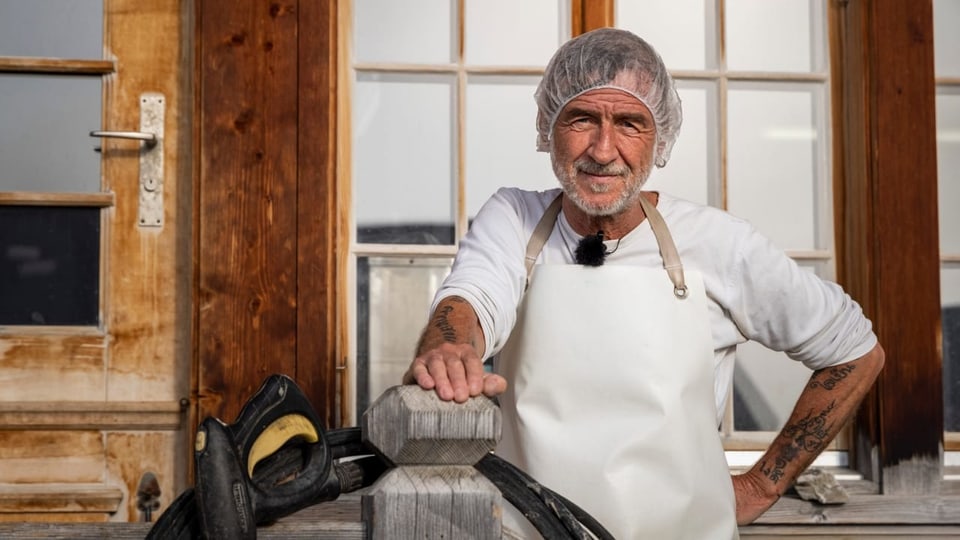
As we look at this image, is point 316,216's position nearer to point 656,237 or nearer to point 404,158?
point 404,158

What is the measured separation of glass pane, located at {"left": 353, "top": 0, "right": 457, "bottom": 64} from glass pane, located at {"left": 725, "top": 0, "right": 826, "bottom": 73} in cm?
77

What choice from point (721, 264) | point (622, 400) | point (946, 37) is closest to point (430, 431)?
point (622, 400)

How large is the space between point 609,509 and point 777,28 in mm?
1521

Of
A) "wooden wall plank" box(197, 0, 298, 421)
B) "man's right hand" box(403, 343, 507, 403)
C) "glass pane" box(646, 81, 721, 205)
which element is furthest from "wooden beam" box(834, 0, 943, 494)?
"man's right hand" box(403, 343, 507, 403)

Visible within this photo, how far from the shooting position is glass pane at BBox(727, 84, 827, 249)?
278 cm

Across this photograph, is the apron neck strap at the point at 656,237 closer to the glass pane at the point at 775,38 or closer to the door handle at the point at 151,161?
the glass pane at the point at 775,38

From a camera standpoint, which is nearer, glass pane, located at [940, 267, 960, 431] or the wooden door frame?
the wooden door frame

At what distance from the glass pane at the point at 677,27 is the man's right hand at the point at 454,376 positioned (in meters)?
1.63

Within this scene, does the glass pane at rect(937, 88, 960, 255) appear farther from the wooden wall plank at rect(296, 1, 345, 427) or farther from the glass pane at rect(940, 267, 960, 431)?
the wooden wall plank at rect(296, 1, 345, 427)

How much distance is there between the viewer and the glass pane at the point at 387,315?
2.71m

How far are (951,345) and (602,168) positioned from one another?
1.39 m

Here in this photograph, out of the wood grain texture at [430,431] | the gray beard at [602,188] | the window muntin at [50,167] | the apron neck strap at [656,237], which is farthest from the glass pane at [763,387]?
the wood grain texture at [430,431]

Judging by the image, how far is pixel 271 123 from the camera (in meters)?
2.55

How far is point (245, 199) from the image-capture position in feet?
8.30
